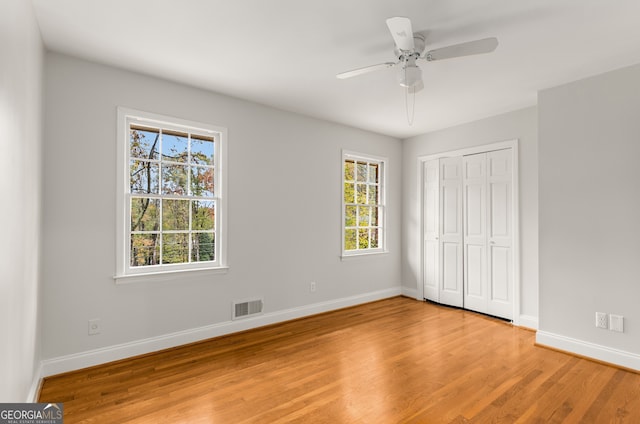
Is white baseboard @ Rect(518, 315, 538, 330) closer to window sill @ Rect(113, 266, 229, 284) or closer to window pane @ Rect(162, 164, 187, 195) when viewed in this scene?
window sill @ Rect(113, 266, 229, 284)

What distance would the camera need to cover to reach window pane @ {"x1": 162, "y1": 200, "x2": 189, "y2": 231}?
3361 mm

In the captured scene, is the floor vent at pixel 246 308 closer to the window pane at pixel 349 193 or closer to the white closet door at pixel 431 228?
the window pane at pixel 349 193

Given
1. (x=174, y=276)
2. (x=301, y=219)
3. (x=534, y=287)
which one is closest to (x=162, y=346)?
(x=174, y=276)

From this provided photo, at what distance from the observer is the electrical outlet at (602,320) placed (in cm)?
305

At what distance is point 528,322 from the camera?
4.00m

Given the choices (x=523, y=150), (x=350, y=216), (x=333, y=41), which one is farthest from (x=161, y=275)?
(x=523, y=150)

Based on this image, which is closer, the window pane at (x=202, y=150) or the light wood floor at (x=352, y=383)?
the light wood floor at (x=352, y=383)

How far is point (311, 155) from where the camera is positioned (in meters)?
4.51

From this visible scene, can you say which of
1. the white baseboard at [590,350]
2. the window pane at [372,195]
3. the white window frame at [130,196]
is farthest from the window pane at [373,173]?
the white baseboard at [590,350]

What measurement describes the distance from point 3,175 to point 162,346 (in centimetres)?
231

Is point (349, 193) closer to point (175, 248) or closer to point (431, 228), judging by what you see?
point (431, 228)

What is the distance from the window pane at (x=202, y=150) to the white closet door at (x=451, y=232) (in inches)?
134

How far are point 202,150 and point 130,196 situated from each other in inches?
35.2

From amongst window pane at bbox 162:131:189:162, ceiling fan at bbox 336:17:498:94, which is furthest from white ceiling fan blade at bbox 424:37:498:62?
window pane at bbox 162:131:189:162
